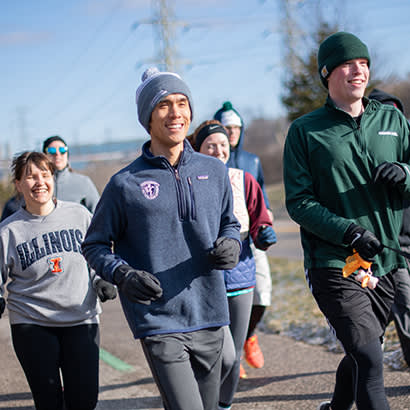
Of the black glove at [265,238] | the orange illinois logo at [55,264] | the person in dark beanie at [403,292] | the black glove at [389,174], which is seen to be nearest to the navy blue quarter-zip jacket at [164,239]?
the black glove at [389,174]

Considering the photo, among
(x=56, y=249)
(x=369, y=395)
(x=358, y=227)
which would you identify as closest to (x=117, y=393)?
(x=56, y=249)

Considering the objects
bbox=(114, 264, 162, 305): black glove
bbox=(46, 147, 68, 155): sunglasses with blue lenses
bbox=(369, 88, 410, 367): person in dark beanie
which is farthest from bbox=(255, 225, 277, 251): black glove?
bbox=(46, 147, 68, 155): sunglasses with blue lenses

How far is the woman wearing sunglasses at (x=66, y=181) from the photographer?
5676 mm

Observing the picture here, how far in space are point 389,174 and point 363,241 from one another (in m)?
0.37

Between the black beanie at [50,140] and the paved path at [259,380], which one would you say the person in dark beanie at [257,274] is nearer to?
the paved path at [259,380]

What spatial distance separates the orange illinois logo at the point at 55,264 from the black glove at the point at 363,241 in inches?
72.2

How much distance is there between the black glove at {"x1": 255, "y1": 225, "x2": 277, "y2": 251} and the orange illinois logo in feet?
4.70

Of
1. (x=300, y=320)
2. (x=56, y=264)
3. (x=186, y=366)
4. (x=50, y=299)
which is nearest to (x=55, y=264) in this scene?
(x=56, y=264)

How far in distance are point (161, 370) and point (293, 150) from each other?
54.4 inches

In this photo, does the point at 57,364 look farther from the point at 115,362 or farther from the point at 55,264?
the point at 115,362

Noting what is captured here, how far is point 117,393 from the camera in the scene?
510 cm

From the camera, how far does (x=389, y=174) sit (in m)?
3.05

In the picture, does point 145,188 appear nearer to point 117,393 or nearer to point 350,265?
point 350,265

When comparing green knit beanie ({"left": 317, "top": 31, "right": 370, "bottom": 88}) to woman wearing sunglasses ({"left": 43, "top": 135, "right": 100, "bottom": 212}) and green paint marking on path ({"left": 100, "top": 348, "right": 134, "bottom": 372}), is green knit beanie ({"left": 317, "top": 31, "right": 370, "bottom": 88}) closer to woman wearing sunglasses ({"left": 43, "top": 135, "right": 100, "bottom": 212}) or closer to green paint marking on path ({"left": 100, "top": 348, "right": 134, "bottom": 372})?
woman wearing sunglasses ({"left": 43, "top": 135, "right": 100, "bottom": 212})
